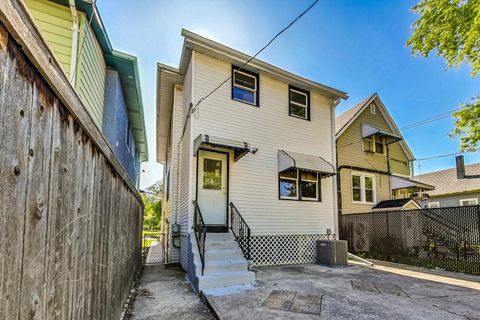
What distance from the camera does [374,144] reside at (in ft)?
44.8

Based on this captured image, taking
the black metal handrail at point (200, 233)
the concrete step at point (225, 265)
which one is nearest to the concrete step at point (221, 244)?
the black metal handrail at point (200, 233)

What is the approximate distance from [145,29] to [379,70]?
10.4 m

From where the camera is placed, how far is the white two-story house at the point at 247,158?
7.40 metres

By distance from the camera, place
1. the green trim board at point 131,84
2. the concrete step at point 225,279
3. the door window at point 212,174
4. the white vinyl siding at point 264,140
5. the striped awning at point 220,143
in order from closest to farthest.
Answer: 1. the concrete step at point 225,279
2. the striped awning at point 220,143
3. the green trim board at point 131,84
4. the door window at point 212,174
5. the white vinyl siding at point 264,140

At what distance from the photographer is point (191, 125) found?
7445 millimetres

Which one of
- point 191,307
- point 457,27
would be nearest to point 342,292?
point 191,307

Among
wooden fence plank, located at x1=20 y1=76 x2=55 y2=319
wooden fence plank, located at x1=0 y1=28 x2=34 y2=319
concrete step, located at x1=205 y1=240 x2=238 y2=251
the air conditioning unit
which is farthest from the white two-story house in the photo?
wooden fence plank, located at x1=0 y1=28 x2=34 y2=319

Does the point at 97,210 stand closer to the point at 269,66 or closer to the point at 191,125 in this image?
the point at 191,125

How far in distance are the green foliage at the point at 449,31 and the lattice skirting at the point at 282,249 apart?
27.0 feet

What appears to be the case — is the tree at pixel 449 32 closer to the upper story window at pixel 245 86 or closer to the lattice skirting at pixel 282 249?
the upper story window at pixel 245 86

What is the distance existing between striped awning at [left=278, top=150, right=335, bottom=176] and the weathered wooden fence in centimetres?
682

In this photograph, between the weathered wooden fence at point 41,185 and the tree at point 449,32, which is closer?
the weathered wooden fence at point 41,185

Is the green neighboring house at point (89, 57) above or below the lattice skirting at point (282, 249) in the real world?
above

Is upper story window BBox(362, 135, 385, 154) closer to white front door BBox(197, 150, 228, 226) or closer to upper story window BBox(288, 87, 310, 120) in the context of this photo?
upper story window BBox(288, 87, 310, 120)
